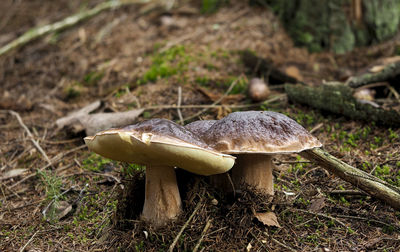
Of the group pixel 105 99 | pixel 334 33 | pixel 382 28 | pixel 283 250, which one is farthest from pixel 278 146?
pixel 382 28

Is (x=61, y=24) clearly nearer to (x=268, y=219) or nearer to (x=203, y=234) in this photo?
(x=203, y=234)

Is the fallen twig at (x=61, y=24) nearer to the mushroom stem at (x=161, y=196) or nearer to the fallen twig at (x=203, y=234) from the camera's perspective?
the mushroom stem at (x=161, y=196)

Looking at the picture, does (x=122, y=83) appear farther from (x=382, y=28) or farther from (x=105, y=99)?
(x=382, y=28)

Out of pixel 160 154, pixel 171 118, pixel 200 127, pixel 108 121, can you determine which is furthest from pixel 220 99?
pixel 160 154

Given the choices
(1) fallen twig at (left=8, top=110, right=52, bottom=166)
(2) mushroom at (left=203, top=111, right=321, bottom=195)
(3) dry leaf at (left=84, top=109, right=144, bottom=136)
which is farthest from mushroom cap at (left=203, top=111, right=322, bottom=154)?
(1) fallen twig at (left=8, top=110, right=52, bottom=166)

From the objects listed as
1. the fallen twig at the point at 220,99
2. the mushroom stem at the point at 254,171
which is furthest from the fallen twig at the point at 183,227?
the fallen twig at the point at 220,99

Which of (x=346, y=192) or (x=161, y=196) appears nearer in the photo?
(x=161, y=196)

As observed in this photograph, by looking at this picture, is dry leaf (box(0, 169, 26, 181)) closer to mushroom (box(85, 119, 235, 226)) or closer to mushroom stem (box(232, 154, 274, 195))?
mushroom (box(85, 119, 235, 226))
